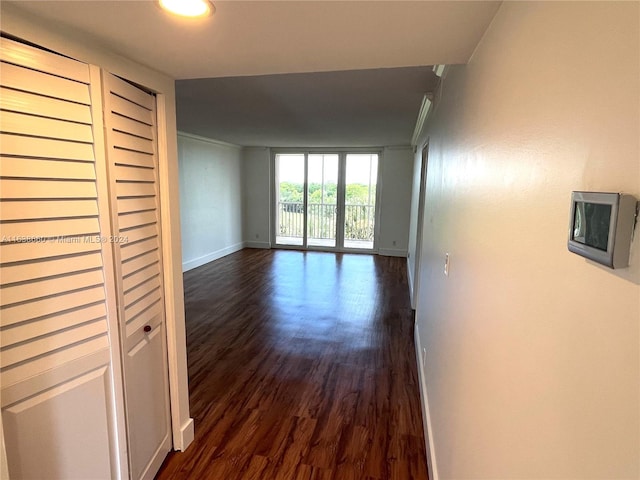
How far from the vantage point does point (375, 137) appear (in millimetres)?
5543

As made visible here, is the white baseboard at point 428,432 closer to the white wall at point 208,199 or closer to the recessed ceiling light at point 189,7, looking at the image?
the recessed ceiling light at point 189,7

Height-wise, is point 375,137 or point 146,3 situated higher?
point 375,137

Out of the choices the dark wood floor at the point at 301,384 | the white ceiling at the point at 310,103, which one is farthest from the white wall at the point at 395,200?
the dark wood floor at the point at 301,384

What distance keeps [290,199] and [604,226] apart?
295 inches

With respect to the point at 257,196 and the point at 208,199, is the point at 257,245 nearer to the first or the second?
the point at 257,196

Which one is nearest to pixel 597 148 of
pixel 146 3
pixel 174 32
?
pixel 146 3

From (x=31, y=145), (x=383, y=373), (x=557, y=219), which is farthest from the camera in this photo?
(x=383, y=373)

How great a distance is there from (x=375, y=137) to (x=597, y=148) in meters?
5.31

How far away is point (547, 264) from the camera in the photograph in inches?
24.5

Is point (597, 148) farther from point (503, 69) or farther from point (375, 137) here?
point (375, 137)

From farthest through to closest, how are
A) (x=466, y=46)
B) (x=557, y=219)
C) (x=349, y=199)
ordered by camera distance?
1. (x=349, y=199)
2. (x=466, y=46)
3. (x=557, y=219)

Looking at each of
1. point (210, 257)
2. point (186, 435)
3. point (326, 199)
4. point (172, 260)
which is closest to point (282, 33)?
point (172, 260)

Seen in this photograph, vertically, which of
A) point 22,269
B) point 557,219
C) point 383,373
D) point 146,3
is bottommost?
point 383,373

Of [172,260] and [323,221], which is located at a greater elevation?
[172,260]
